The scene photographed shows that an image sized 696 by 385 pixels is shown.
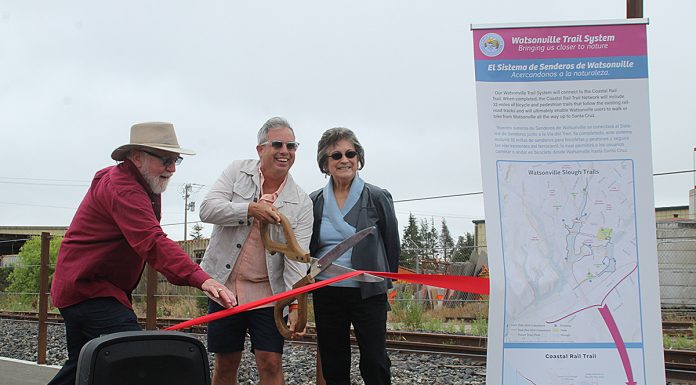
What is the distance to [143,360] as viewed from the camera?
3291 mm

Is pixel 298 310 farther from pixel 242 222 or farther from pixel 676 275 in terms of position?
pixel 676 275

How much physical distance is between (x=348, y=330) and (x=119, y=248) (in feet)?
4.73

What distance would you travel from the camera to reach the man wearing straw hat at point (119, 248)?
12.3 feet

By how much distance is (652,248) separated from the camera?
3293 mm

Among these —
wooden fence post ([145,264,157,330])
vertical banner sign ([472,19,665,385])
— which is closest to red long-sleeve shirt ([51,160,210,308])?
vertical banner sign ([472,19,665,385])

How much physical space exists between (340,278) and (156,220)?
101cm

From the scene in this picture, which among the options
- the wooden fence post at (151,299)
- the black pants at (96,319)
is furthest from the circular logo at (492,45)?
the wooden fence post at (151,299)

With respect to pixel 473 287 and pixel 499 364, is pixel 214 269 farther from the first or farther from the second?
pixel 499 364

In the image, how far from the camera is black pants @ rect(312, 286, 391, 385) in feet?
14.5

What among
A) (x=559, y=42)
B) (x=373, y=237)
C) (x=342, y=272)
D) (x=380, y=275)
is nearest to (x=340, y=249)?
(x=342, y=272)

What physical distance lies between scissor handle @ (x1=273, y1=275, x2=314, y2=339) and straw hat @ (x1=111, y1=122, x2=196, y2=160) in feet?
3.16

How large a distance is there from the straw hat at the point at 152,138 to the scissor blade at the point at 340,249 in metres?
0.96

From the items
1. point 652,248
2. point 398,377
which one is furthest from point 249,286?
point 398,377

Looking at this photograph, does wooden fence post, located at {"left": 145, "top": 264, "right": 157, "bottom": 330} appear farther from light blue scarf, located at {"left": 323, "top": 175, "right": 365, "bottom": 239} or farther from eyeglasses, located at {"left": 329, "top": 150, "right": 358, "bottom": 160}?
eyeglasses, located at {"left": 329, "top": 150, "right": 358, "bottom": 160}
